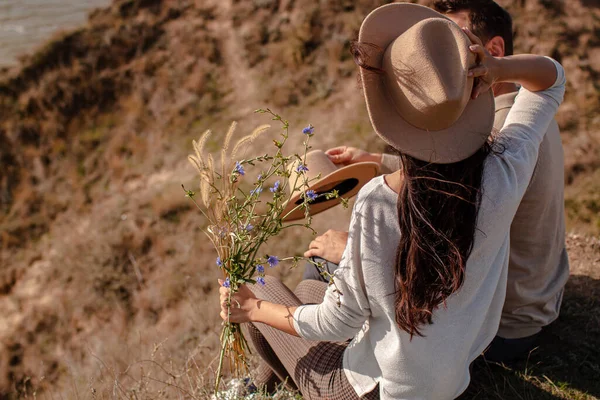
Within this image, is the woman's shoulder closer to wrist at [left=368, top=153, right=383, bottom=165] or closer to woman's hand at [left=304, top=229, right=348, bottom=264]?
woman's hand at [left=304, top=229, right=348, bottom=264]

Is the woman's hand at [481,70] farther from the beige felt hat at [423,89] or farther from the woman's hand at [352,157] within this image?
the woman's hand at [352,157]

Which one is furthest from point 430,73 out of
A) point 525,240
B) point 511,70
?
point 525,240

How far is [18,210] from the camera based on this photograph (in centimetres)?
898

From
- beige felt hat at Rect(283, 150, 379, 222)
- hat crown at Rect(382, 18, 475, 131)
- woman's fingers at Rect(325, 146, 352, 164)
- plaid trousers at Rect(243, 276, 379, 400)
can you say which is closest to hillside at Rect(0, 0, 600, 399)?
plaid trousers at Rect(243, 276, 379, 400)

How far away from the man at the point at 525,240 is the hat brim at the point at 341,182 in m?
0.23

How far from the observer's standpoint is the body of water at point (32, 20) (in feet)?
39.2

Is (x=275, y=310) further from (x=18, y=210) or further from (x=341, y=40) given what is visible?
(x=18, y=210)

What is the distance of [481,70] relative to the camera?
1.48 metres

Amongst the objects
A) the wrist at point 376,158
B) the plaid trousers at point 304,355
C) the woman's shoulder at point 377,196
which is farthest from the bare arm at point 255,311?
the wrist at point 376,158

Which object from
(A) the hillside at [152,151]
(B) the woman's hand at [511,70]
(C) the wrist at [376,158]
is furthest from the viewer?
(A) the hillside at [152,151]

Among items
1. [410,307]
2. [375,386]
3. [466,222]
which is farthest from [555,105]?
[375,386]

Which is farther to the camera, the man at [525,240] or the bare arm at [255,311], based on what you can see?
the man at [525,240]

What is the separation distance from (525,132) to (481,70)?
34 centimetres

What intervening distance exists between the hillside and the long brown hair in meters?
1.15
